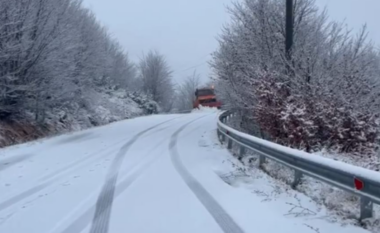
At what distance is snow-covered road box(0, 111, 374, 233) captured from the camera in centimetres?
608

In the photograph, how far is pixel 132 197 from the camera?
25.8 feet

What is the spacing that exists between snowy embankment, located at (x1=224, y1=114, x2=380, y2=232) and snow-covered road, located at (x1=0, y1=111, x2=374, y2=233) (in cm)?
35

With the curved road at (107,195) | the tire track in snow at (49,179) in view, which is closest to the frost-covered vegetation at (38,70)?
the tire track in snow at (49,179)

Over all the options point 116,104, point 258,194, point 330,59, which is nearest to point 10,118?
point 330,59

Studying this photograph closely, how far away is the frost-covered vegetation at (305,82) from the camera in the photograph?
37.4 ft

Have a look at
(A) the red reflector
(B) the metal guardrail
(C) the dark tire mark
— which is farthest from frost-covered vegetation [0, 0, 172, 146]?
(A) the red reflector

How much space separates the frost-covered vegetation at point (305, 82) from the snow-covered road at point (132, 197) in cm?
227

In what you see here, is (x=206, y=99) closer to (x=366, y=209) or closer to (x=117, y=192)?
(x=117, y=192)

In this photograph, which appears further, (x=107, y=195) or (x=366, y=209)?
(x=107, y=195)

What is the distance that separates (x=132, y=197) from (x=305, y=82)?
24.1 ft

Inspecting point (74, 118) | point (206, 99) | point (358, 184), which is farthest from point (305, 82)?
point (206, 99)

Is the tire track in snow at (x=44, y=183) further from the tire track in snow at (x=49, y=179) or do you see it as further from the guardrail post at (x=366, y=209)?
the guardrail post at (x=366, y=209)

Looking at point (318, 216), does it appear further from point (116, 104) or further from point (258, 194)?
point (116, 104)

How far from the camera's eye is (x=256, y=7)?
19547mm
